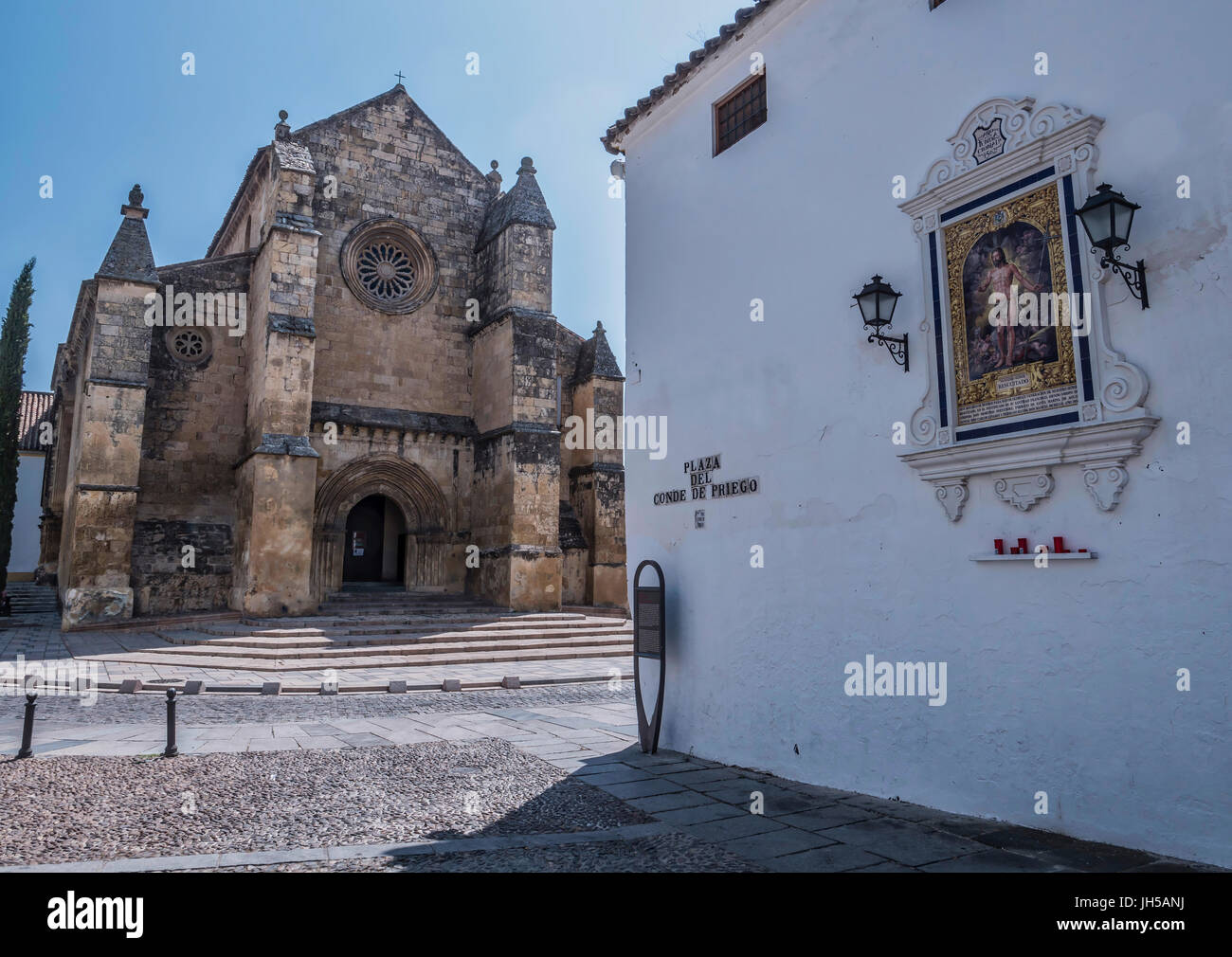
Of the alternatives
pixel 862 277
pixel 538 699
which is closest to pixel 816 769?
pixel 862 277

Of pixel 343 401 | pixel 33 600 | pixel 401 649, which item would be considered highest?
pixel 343 401

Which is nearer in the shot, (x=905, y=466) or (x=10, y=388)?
(x=905, y=466)

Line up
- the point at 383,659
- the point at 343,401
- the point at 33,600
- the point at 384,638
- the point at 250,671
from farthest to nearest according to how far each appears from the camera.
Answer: the point at 33,600, the point at 343,401, the point at 384,638, the point at 383,659, the point at 250,671

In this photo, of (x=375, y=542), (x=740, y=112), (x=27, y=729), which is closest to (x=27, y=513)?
(x=375, y=542)

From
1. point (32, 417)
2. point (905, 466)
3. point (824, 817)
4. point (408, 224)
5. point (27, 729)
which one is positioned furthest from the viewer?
point (32, 417)

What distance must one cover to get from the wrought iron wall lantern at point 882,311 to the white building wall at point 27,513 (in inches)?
1605

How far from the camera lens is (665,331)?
8625 mm

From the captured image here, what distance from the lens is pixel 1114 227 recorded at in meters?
4.36

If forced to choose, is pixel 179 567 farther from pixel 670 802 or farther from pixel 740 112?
pixel 740 112

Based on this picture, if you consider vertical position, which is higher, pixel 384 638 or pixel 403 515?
pixel 403 515

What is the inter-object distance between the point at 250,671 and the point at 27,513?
31.3 meters

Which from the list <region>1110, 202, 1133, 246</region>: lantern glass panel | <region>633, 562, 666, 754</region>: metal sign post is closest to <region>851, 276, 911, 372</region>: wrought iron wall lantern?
<region>1110, 202, 1133, 246</region>: lantern glass panel
